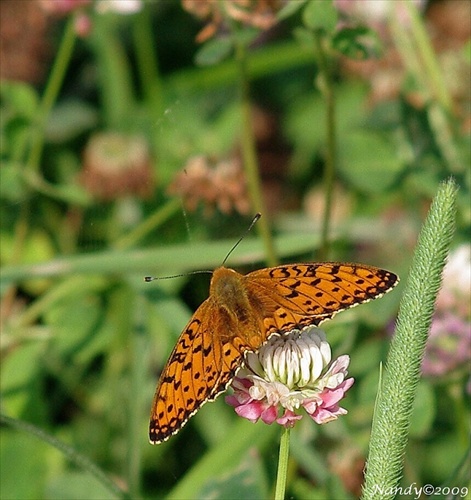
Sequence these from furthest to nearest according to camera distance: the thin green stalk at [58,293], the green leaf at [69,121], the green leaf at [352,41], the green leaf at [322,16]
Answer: the green leaf at [69,121]
the thin green stalk at [58,293]
the green leaf at [352,41]
the green leaf at [322,16]

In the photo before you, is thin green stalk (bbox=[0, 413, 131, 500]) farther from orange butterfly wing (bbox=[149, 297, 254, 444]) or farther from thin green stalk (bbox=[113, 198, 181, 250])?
thin green stalk (bbox=[113, 198, 181, 250])

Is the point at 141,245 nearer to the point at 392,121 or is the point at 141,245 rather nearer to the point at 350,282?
the point at 392,121

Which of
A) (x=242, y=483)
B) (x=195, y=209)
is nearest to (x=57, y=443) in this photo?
(x=242, y=483)

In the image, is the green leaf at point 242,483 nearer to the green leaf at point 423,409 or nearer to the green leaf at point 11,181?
the green leaf at point 423,409

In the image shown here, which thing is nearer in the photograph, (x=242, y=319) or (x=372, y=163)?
(x=242, y=319)

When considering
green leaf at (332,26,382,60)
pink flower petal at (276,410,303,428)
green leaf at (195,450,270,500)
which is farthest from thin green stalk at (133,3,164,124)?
pink flower petal at (276,410,303,428)

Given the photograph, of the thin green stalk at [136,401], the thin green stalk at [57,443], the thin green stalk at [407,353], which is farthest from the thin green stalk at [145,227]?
the thin green stalk at [407,353]

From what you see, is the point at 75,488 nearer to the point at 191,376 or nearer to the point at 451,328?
the point at 191,376
